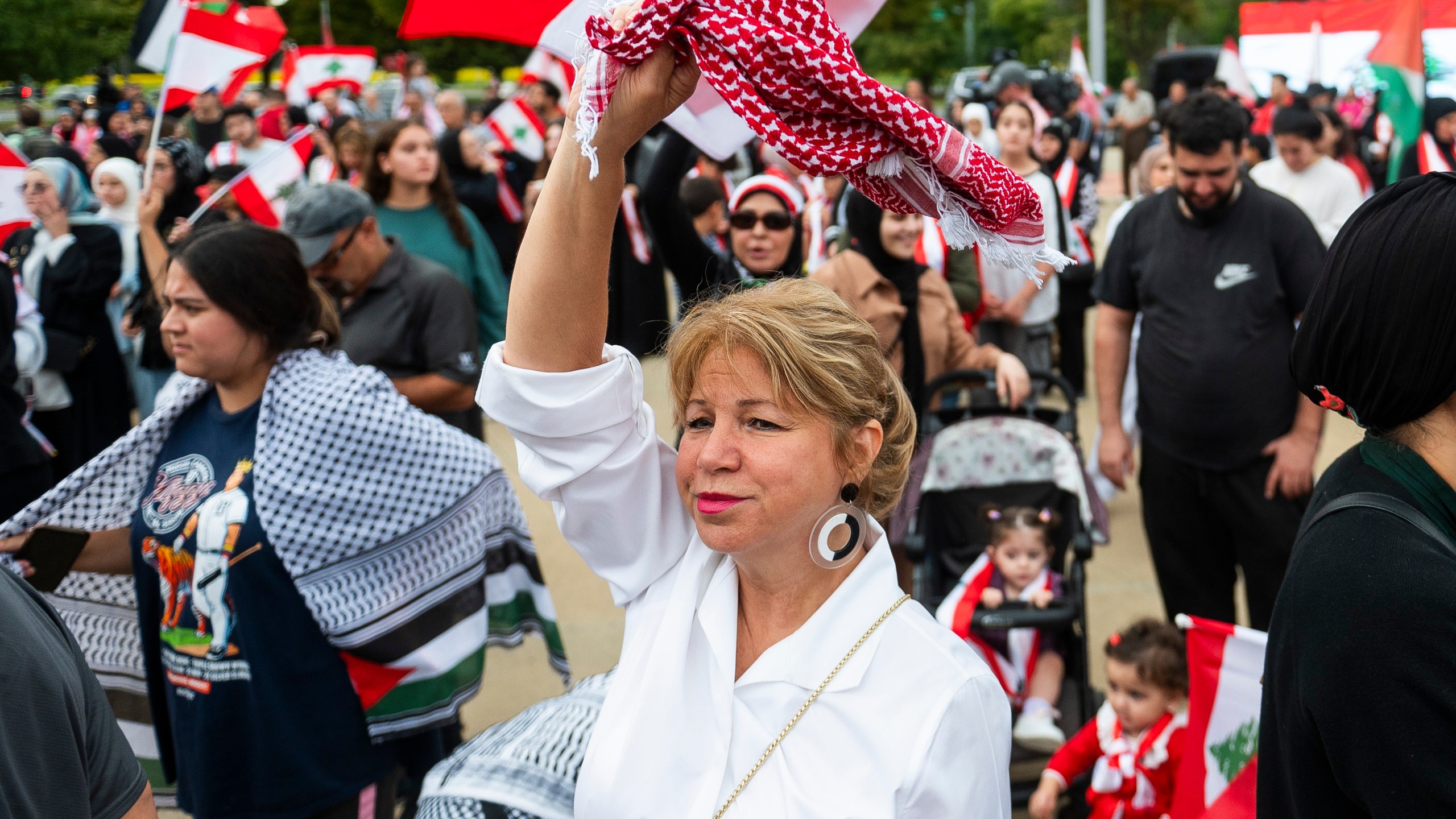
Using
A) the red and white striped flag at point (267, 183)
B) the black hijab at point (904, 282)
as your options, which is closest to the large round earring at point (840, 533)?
the black hijab at point (904, 282)

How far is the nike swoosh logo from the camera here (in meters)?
3.90

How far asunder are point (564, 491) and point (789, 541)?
35 centimetres

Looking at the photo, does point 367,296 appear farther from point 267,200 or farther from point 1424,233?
point 1424,233

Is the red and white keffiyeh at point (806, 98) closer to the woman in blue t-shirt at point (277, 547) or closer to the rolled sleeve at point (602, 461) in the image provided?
the rolled sleeve at point (602, 461)

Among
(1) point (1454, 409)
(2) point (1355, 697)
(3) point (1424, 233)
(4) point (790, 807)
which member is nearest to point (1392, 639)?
(2) point (1355, 697)

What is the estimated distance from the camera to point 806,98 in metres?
1.52

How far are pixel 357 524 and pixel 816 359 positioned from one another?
1527 millimetres

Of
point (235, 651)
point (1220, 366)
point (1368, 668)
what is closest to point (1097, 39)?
point (1220, 366)

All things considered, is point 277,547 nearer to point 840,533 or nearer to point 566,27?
point 566,27

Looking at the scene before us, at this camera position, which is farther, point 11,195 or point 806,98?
point 11,195

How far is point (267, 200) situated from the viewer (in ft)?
19.3

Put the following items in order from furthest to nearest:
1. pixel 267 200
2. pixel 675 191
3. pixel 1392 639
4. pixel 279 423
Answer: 1. pixel 267 200
2. pixel 675 191
3. pixel 279 423
4. pixel 1392 639

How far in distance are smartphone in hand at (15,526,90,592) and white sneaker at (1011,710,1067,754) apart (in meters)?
2.74

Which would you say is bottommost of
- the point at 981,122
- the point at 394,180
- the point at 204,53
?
the point at 981,122
